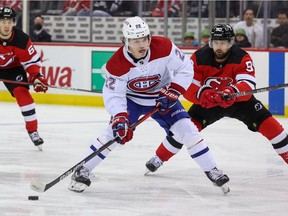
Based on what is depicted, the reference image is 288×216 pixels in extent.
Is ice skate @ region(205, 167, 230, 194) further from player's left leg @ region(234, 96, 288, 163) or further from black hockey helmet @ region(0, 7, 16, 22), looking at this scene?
black hockey helmet @ region(0, 7, 16, 22)

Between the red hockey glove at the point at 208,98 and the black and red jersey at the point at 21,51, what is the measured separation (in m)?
1.90

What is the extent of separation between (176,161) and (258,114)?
1.14 m

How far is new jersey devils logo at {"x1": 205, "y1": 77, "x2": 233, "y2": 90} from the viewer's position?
5188 mm

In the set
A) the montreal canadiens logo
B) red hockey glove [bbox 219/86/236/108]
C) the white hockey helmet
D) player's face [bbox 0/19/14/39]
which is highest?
the white hockey helmet

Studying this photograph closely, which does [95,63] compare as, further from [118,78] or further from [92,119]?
[118,78]

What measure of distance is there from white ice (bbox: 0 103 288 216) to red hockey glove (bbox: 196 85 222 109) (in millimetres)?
476

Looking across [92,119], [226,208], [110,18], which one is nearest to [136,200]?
[226,208]

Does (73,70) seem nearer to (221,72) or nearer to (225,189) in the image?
(221,72)

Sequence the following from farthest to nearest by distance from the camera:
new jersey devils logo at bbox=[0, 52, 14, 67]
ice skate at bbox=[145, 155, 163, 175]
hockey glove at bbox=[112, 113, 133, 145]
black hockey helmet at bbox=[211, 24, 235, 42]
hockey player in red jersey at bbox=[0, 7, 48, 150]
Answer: new jersey devils logo at bbox=[0, 52, 14, 67] → hockey player in red jersey at bbox=[0, 7, 48, 150] → ice skate at bbox=[145, 155, 163, 175] → black hockey helmet at bbox=[211, 24, 235, 42] → hockey glove at bbox=[112, 113, 133, 145]

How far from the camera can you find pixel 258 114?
5078mm

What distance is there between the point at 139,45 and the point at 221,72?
2.57 ft

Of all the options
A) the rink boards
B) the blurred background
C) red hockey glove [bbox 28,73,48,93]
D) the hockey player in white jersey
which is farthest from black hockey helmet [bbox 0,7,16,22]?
the blurred background

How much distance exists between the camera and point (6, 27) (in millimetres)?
6426

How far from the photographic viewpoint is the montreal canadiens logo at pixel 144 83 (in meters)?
4.73
